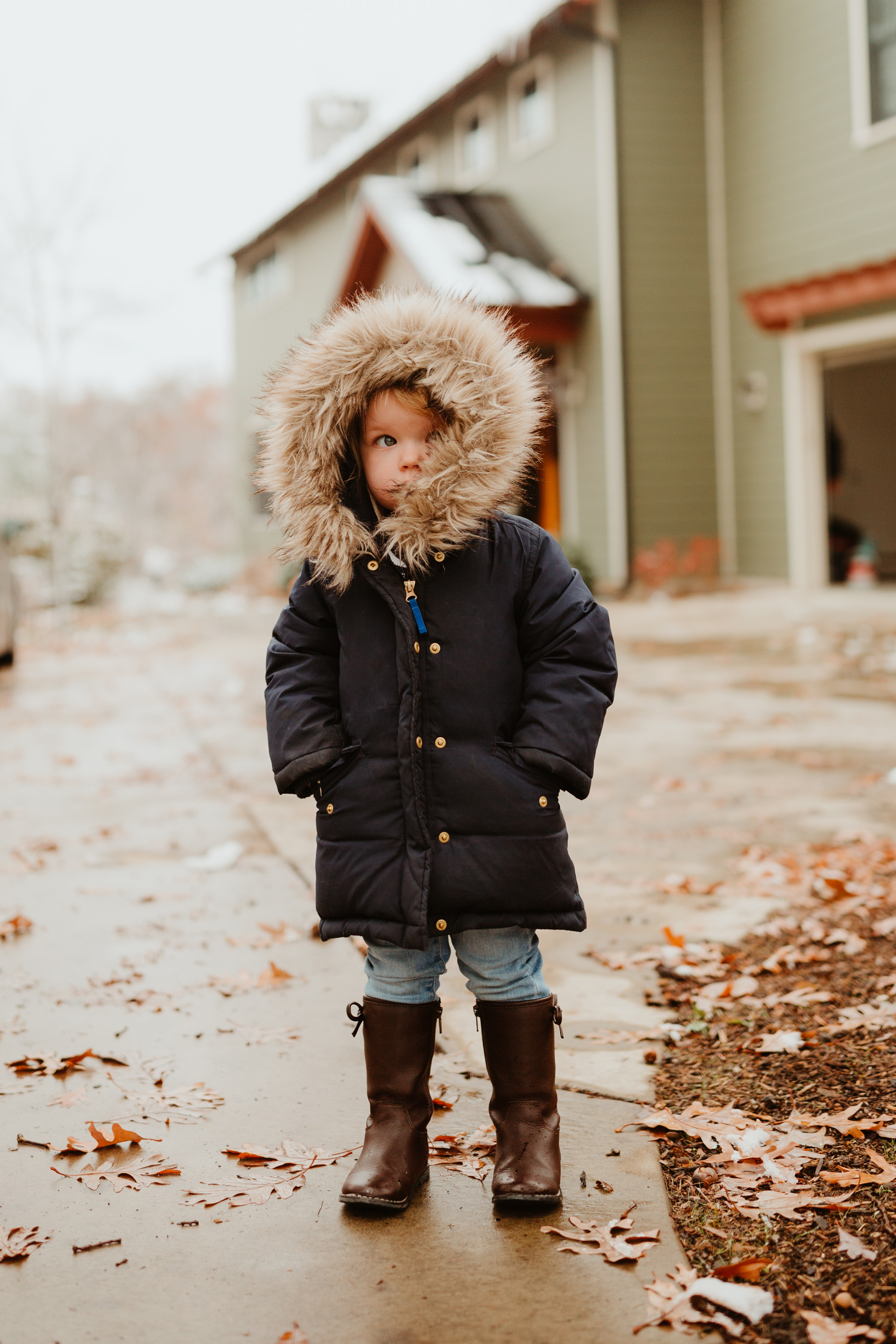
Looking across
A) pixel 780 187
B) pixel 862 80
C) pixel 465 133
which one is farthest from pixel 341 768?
pixel 465 133

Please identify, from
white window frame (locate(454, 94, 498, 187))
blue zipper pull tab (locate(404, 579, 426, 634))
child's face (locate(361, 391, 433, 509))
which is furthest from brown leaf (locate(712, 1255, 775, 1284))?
white window frame (locate(454, 94, 498, 187))

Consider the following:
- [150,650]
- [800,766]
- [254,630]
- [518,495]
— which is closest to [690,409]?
[254,630]

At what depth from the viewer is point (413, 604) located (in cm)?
237

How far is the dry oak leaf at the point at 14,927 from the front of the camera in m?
3.83

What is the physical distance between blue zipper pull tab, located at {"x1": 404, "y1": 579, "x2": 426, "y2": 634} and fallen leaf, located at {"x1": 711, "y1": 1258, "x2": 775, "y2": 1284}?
1180 mm

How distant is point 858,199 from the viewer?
42.2ft

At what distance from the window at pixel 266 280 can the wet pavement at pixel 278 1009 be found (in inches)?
707

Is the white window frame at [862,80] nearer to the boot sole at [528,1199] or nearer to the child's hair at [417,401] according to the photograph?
the child's hair at [417,401]

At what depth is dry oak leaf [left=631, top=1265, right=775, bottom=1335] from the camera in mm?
1871

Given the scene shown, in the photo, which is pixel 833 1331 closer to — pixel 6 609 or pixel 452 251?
pixel 6 609

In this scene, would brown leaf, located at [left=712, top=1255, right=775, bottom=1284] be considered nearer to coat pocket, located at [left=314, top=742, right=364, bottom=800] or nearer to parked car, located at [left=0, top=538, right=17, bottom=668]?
coat pocket, located at [left=314, top=742, right=364, bottom=800]

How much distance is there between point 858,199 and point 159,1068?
41.1 feet

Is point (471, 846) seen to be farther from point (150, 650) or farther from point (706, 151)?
point (706, 151)

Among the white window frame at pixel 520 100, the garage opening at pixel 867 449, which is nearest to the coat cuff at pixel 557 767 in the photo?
the white window frame at pixel 520 100
